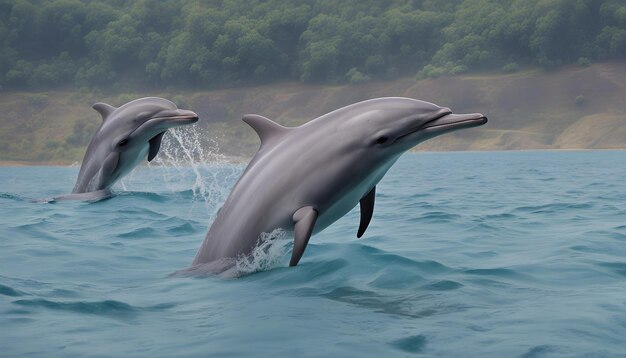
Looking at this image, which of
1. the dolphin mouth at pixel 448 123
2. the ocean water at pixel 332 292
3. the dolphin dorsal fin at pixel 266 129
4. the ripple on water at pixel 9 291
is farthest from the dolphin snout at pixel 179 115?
the dolphin mouth at pixel 448 123

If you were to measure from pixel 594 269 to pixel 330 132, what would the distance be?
2.70 meters

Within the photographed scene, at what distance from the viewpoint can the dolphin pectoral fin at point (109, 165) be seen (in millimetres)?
11891

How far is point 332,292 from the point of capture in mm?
5977

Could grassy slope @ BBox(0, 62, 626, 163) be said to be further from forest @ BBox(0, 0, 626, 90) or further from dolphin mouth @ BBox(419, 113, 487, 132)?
dolphin mouth @ BBox(419, 113, 487, 132)

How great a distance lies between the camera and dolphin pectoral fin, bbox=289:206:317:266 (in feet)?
18.6

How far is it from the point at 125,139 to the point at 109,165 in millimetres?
517

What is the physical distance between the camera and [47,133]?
86125mm

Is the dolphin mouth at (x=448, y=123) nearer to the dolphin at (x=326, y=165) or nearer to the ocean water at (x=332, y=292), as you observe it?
the dolphin at (x=326, y=165)

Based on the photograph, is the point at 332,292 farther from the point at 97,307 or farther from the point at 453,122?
the point at 97,307

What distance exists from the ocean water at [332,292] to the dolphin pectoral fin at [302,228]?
0.34m

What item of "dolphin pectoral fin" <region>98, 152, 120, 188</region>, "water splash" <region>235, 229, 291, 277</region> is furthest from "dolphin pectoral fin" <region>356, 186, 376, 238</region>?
"dolphin pectoral fin" <region>98, 152, 120, 188</region>

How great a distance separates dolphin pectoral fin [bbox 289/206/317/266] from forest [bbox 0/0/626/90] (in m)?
89.5

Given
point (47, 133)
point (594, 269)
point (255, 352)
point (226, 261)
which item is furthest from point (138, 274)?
point (47, 133)

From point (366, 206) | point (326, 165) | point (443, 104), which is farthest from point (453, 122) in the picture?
point (443, 104)
